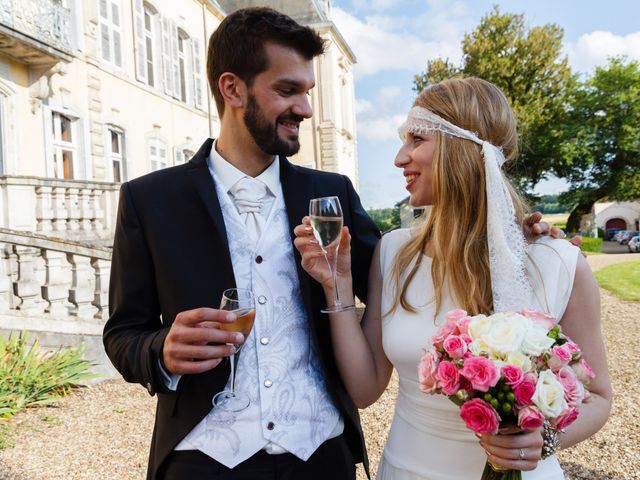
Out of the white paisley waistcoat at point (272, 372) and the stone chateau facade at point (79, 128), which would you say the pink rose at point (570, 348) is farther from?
the stone chateau facade at point (79, 128)

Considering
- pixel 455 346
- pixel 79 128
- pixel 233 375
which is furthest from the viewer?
pixel 79 128

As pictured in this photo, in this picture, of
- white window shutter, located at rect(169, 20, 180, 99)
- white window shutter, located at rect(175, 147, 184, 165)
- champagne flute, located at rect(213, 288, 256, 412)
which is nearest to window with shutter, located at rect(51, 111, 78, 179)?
white window shutter, located at rect(175, 147, 184, 165)

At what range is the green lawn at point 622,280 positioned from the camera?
13336 mm

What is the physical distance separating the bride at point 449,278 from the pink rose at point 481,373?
650 mm

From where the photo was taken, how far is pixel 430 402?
212 centimetres

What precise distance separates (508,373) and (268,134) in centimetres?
129

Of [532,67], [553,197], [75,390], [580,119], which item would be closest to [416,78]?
[532,67]

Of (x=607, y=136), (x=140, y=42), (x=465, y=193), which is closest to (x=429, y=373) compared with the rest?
(x=465, y=193)

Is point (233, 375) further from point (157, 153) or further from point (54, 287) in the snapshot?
point (157, 153)

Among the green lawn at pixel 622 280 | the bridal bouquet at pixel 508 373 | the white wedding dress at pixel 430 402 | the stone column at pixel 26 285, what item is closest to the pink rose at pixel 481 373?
the bridal bouquet at pixel 508 373

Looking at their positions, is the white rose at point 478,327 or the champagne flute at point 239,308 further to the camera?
the champagne flute at point 239,308

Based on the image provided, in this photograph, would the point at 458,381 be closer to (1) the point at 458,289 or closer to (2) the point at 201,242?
(1) the point at 458,289

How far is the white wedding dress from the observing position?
6.70ft

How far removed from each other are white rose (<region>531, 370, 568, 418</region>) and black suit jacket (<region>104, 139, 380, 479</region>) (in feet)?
2.80
